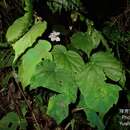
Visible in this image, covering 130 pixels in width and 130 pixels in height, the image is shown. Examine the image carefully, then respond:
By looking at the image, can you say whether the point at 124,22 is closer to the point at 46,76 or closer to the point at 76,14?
the point at 76,14

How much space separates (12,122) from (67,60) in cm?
52

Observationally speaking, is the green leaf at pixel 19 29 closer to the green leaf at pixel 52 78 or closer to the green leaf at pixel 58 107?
the green leaf at pixel 52 78

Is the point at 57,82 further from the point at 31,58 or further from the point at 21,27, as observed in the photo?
the point at 21,27

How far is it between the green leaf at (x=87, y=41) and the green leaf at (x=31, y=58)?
0.53 feet

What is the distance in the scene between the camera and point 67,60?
1239 mm

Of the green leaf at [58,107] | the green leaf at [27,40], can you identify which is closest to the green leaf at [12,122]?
the green leaf at [58,107]

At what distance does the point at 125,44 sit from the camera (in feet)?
6.09

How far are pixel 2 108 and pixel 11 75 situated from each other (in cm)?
22

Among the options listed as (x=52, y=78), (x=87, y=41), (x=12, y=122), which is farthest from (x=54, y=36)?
(x=12, y=122)

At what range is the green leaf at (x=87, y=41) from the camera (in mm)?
1319

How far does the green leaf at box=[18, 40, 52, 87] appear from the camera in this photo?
3.95 ft

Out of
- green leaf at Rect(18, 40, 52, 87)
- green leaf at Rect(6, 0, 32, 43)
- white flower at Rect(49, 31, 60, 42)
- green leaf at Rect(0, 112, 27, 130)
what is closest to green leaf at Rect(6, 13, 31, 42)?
green leaf at Rect(6, 0, 32, 43)

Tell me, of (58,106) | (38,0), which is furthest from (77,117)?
(38,0)

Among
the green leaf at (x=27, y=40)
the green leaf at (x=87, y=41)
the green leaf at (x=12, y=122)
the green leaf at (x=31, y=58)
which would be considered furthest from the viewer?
the green leaf at (x=12, y=122)
